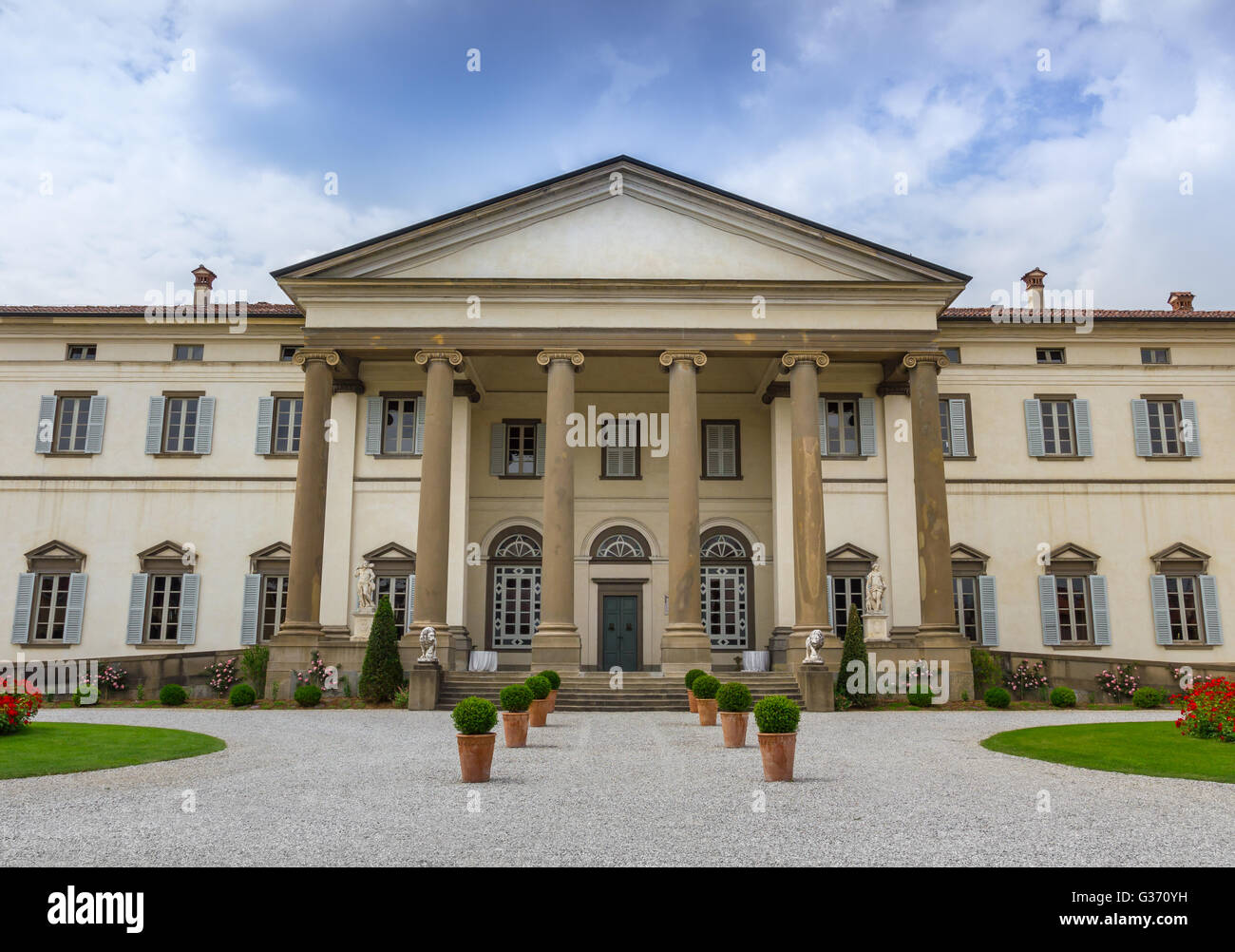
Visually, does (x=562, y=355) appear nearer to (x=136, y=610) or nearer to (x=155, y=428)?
(x=155, y=428)

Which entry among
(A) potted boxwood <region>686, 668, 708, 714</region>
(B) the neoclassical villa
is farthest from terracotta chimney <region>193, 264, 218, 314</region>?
(A) potted boxwood <region>686, 668, 708, 714</region>

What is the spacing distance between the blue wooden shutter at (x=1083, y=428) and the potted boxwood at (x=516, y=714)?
21.9m

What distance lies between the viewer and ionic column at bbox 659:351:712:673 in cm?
2459

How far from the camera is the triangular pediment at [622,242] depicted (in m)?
27.0

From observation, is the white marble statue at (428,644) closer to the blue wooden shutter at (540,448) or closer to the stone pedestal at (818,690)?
the stone pedestal at (818,690)

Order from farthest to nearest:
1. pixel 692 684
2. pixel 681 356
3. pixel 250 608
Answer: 1. pixel 250 608
2. pixel 681 356
3. pixel 692 684

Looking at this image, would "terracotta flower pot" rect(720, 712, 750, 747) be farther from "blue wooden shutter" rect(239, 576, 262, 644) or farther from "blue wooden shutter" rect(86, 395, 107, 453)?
"blue wooden shutter" rect(86, 395, 107, 453)

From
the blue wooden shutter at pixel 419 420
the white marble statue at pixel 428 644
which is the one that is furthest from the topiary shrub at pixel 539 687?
the blue wooden shutter at pixel 419 420

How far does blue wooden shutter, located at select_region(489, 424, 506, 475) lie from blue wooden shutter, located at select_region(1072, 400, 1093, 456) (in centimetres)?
1782

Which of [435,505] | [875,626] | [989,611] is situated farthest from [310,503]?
[989,611]

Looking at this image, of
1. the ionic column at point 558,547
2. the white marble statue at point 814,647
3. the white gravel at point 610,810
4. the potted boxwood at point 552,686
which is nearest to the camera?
the white gravel at point 610,810

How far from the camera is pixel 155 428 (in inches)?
1201

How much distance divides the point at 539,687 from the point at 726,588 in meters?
13.6
